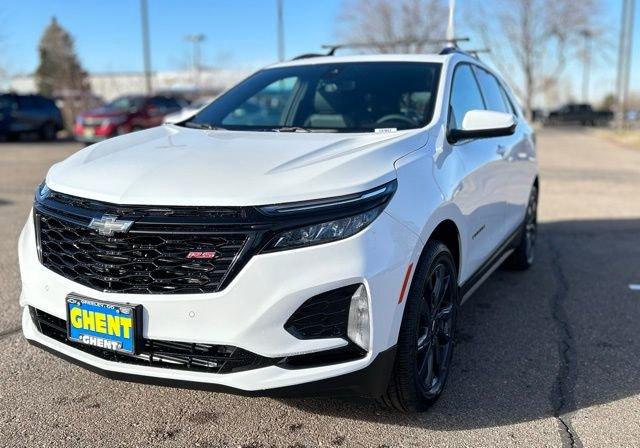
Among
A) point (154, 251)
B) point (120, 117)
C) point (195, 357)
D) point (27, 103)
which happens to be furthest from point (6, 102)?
point (195, 357)

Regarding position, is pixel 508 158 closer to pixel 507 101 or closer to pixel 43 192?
pixel 507 101

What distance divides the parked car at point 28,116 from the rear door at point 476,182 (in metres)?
19.7

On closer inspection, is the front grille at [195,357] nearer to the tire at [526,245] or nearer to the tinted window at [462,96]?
the tinted window at [462,96]

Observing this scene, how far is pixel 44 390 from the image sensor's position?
3.18 meters

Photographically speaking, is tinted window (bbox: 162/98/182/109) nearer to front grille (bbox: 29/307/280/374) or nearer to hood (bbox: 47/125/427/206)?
hood (bbox: 47/125/427/206)

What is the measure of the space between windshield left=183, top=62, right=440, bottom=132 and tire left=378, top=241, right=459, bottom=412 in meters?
0.96

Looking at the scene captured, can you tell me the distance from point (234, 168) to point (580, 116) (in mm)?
51546

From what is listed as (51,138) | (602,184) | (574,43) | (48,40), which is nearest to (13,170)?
(51,138)

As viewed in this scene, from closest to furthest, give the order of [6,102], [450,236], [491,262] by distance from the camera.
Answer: [450,236] → [491,262] → [6,102]

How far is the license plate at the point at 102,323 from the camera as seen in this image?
2453 mm

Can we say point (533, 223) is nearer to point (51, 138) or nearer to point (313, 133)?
point (313, 133)

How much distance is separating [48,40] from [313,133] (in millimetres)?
59414

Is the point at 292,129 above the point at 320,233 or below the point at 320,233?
above

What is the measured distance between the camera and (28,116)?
68.7ft
